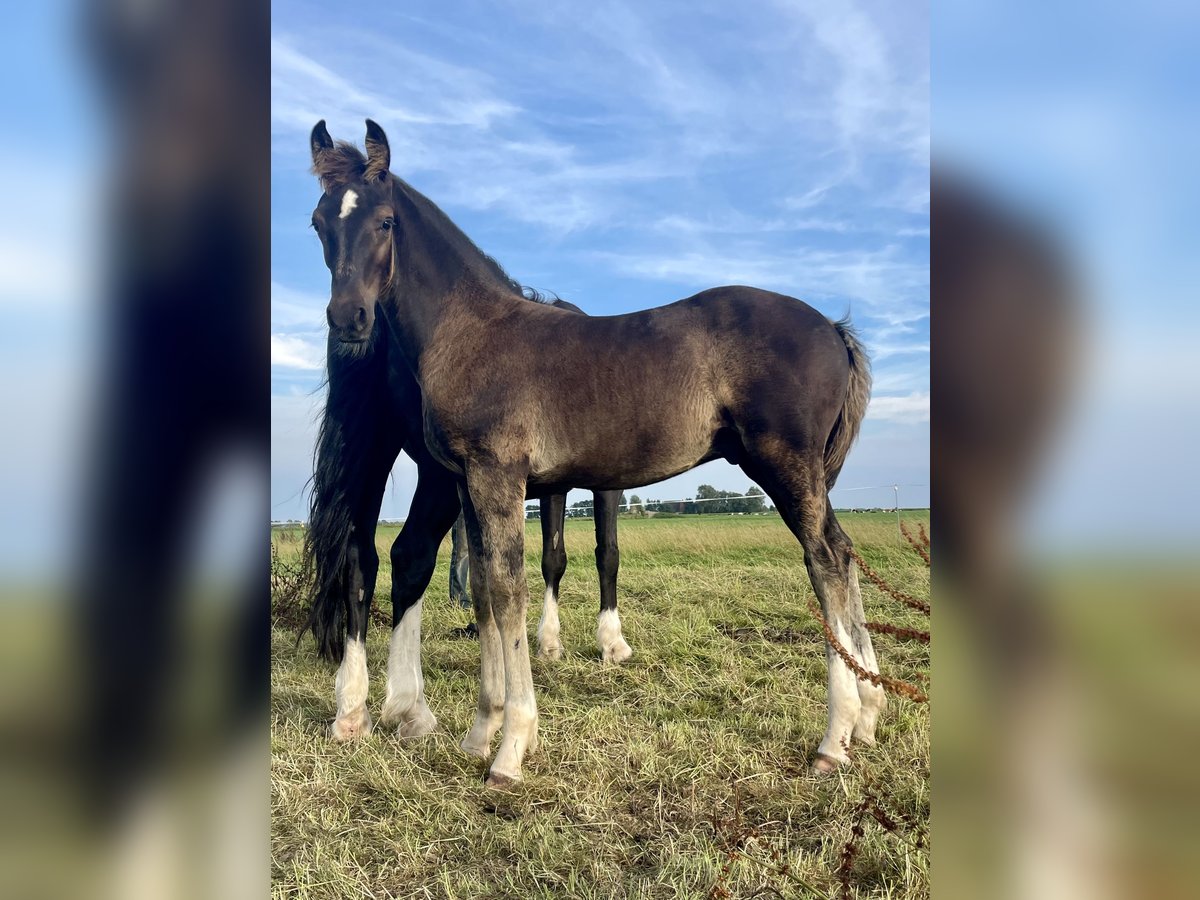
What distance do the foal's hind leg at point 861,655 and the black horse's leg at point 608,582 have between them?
211 centimetres

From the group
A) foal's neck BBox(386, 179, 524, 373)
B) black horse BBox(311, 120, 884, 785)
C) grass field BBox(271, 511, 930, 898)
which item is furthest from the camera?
foal's neck BBox(386, 179, 524, 373)

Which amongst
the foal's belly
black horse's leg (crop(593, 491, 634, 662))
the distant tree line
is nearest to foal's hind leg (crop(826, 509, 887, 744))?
the foal's belly

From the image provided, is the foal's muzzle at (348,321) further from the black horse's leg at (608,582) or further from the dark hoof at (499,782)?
the black horse's leg at (608,582)

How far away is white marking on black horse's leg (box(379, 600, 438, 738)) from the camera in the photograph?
3834 mm

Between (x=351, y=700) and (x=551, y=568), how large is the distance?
1916 mm

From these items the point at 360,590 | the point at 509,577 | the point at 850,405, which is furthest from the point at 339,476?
the point at 850,405

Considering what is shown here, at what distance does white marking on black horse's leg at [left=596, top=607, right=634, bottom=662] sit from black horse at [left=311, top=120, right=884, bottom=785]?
1.89m

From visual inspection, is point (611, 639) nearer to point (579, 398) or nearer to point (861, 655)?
point (861, 655)

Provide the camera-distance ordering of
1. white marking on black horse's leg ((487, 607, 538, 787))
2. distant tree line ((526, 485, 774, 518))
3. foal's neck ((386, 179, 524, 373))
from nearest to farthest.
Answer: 1. white marking on black horse's leg ((487, 607, 538, 787))
2. foal's neck ((386, 179, 524, 373))
3. distant tree line ((526, 485, 774, 518))

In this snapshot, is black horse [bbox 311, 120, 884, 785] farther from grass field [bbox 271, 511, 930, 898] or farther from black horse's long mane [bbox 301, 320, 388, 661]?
black horse's long mane [bbox 301, 320, 388, 661]

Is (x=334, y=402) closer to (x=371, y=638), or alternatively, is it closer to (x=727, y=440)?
(x=727, y=440)

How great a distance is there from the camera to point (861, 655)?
3324mm

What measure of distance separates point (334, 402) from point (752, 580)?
5.41 metres

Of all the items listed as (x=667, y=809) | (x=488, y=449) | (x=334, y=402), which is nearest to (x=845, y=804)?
(x=667, y=809)
